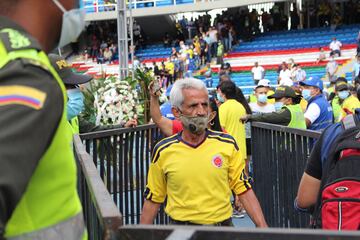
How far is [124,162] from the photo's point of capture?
5129mm

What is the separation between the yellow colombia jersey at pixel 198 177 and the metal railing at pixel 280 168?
4.01 ft

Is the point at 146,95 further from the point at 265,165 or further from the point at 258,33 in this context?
the point at 258,33

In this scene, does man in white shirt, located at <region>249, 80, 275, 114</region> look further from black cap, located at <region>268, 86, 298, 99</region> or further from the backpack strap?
the backpack strap

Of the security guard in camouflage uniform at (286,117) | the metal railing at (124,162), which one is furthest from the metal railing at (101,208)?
the security guard in camouflage uniform at (286,117)

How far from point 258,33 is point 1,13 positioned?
32.4 m

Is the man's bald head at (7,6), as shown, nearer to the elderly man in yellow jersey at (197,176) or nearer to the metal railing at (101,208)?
the metal railing at (101,208)

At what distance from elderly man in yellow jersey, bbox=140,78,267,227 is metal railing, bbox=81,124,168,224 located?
1401mm

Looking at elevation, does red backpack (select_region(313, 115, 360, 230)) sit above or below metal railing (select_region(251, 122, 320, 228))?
above

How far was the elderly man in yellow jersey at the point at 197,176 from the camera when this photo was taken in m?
3.21

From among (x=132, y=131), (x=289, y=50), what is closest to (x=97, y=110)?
(x=132, y=131)

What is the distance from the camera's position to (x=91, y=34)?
122ft

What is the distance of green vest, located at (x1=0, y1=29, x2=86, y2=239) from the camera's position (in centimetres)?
119

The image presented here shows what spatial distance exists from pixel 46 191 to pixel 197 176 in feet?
6.66

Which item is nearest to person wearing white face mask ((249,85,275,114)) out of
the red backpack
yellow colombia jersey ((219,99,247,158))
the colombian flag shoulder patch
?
yellow colombia jersey ((219,99,247,158))
